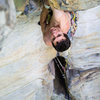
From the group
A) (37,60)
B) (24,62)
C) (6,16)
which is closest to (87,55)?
(37,60)

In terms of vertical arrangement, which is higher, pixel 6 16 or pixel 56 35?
pixel 6 16

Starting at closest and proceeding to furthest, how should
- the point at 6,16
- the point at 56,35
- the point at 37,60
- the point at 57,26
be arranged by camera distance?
the point at 6,16 < the point at 56,35 < the point at 57,26 < the point at 37,60

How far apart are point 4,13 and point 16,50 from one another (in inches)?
41.5

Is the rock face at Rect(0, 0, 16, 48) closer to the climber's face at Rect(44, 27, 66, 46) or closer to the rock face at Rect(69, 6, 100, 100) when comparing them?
the climber's face at Rect(44, 27, 66, 46)

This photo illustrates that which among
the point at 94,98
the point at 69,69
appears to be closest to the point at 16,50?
the point at 69,69

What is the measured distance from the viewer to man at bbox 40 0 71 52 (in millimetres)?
1042

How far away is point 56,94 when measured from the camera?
6.61 ft

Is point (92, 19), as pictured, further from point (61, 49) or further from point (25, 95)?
point (25, 95)

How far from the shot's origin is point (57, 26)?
3.85ft

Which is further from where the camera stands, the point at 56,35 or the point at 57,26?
the point at 57,26

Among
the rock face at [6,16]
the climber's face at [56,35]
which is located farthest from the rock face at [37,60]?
the rock face at [6,16]

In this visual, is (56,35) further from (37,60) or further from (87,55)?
(87,55)

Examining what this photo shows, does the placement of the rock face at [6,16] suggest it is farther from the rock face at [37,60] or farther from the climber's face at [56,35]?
the rock face at [37,60]

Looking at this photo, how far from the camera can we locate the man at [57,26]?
1.04 m
